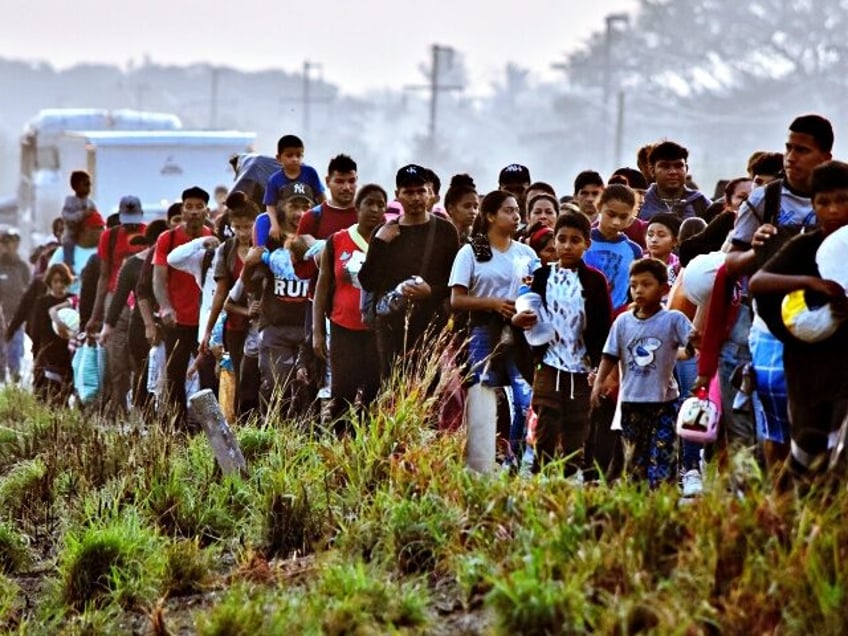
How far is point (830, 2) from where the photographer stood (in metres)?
78.6

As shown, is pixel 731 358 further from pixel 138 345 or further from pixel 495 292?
pixel 138 345

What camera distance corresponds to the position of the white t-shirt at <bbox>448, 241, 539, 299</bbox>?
1224 centimetres

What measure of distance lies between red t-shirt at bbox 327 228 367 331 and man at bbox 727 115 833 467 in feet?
15.7

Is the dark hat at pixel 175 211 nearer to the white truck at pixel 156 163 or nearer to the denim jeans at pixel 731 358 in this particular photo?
the denim jeans at pixel 731 358

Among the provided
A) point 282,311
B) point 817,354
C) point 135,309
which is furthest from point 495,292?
point 135,309

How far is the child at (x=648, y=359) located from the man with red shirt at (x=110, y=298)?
26.3ft

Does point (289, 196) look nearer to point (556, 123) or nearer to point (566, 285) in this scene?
point (566, 285)

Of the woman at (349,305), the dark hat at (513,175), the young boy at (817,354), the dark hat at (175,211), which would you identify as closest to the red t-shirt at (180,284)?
the dark hat at (175,211)

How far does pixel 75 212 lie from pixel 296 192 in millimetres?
6787

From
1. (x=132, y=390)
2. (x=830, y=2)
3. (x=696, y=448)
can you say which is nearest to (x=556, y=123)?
(x=830, y=2)

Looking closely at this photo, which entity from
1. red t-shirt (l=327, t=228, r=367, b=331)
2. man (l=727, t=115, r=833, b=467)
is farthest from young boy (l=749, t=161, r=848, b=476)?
red t-shirt (l=327, t=228, r=367, b=331)

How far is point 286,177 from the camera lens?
614 inches

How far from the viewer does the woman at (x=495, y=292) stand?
476 inches

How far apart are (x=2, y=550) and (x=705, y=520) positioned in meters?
4.55
